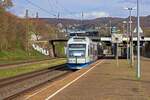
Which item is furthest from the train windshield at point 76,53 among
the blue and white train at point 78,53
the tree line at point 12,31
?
the tree line at point 12,31

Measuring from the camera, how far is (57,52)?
14450 cm

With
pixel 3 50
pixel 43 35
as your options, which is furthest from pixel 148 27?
pixel 3 50

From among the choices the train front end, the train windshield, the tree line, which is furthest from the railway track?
the tree line

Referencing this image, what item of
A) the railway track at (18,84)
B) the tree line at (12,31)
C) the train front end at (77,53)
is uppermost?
the tree line at (12,31)

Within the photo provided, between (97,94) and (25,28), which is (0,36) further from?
(97,94)

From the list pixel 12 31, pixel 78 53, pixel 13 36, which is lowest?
pixel 78 53

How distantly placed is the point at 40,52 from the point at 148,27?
65.2 meters

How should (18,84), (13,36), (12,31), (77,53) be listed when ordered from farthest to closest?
(12,31), (13,36), (77,53), (18,84)

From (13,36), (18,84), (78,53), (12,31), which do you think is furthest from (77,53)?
(12,31)

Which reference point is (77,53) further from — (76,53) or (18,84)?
(18,84)

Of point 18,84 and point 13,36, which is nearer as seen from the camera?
point 18,84

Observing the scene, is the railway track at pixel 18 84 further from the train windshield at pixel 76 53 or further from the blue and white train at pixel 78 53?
the train windshield at pixel 76 53

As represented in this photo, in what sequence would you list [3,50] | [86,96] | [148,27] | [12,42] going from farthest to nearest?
[148,27], [12,42], [3,50], [86,96]

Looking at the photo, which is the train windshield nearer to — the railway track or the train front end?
the train front end
